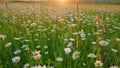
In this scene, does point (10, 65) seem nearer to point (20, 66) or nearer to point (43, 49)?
point (20, 66)

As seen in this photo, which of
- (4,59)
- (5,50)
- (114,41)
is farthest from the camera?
(114,41)

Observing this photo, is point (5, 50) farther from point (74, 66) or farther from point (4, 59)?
point (74, 66)

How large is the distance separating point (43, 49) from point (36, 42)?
703 millimetres

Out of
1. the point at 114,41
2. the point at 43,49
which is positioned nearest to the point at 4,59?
the point at 43,49

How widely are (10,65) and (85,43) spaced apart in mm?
1540

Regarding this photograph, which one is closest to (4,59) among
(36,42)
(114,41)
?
Result: (36,42)

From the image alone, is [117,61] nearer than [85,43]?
Yes

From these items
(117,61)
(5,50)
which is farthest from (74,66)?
(5,50)

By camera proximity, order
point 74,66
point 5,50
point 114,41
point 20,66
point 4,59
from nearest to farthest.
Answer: point 74,66 → point 20,66 → point 4,59 → point 5,50 → point 114,41

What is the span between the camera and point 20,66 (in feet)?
11.6

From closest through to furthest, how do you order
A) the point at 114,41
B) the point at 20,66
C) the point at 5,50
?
the point at 20,66, the point at 5,50, the point at 114,41

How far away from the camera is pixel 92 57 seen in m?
3.31

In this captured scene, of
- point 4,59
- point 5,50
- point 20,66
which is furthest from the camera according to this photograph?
point 5,50

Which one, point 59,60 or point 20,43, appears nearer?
point 59,60
